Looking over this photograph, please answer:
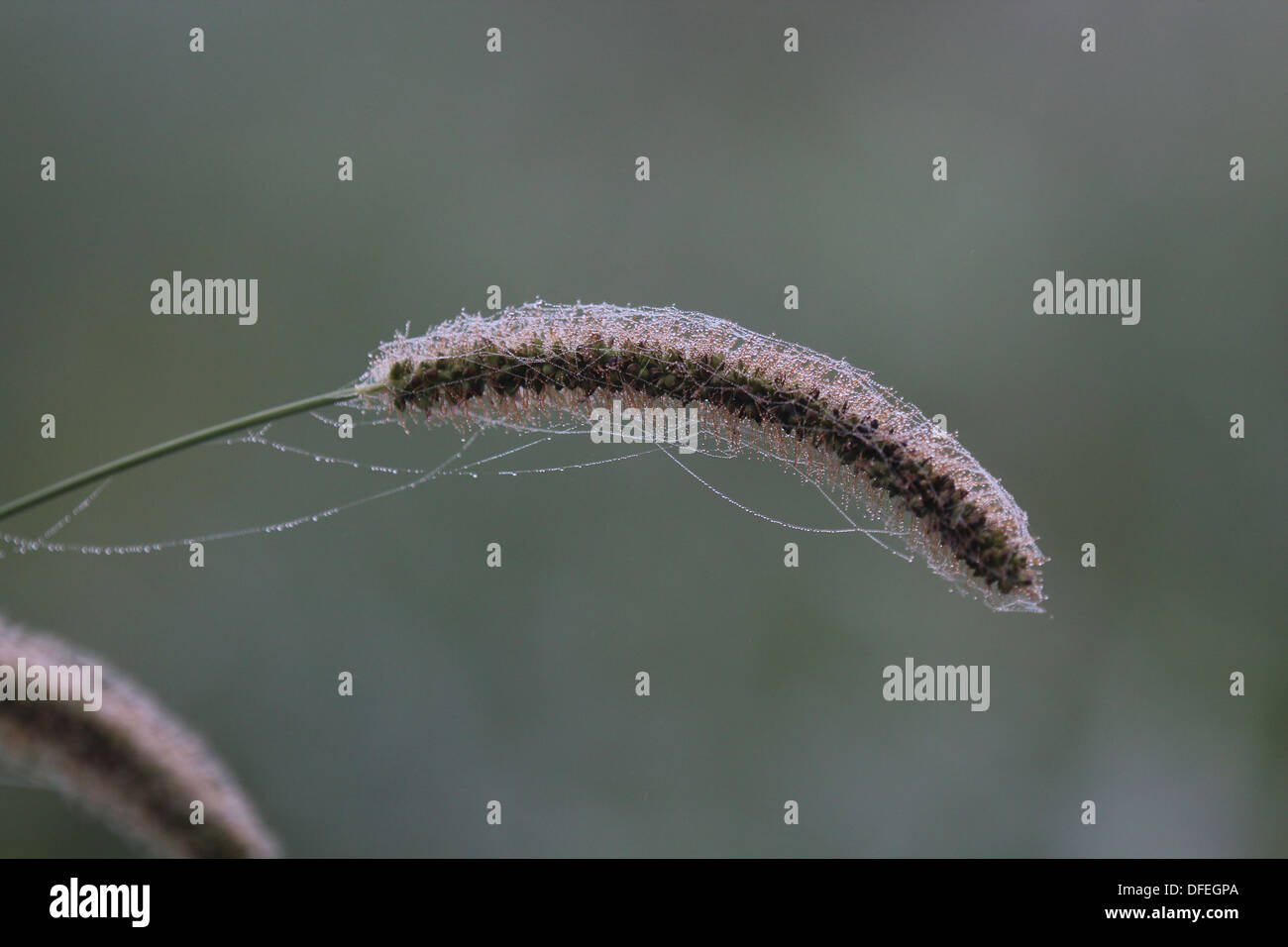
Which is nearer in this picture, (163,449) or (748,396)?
(163,449)

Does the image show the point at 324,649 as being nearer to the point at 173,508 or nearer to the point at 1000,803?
the point at 173,508

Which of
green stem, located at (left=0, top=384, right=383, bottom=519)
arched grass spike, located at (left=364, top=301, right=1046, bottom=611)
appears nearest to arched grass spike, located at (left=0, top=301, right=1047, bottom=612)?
arched grass spike, located at (left=364, top=301, right=1046, bottom=611)

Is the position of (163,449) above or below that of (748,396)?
below

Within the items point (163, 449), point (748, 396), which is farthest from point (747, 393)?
point (163, 449)

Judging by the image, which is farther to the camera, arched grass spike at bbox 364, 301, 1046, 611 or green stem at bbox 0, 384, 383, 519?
arched grass spike at bbox 364, 301, 1046, 611

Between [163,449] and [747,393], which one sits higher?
[747,393]

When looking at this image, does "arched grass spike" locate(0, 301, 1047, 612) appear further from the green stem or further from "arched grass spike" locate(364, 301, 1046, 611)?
→ the green stem

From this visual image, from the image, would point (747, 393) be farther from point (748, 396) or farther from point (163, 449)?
point (163, 449)

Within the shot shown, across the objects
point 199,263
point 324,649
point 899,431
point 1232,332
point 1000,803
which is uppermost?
point 199,263
